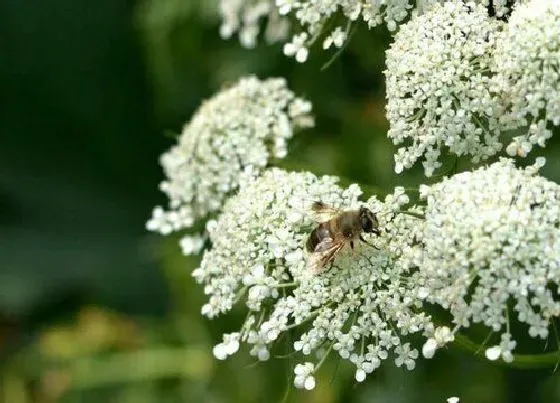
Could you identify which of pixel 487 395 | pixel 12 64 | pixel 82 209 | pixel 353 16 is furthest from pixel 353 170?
pixel 12 64

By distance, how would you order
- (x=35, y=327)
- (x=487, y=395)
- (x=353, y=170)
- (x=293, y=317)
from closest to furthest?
(x=293, y=317) < (x=487, y=395) < (x=353, y=170) < (x=35, y=327)

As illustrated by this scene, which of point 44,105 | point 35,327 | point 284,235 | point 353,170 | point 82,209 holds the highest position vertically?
point 44,105

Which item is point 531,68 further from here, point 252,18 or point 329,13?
point 252,18

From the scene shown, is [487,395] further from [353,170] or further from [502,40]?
[502,40]

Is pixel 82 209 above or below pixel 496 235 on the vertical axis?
above

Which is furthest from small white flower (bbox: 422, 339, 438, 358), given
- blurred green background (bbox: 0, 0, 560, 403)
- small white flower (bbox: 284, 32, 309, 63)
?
blurred green background (bbox: 0, 0, 560, 403)
